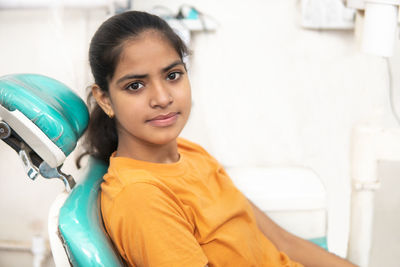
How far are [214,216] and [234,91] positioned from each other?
2.49 ft

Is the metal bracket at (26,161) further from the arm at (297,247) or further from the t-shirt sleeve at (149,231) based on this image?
the arm at (297,247)

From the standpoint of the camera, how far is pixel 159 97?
2.65 ft

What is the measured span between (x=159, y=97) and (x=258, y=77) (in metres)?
0.78

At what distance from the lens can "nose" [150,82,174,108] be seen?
808 millimetres

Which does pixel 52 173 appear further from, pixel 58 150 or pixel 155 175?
pixel 155 175

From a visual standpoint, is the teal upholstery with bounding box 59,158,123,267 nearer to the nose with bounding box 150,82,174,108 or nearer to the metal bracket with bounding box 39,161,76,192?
the metal bracket with bounding box 39,161,76,192

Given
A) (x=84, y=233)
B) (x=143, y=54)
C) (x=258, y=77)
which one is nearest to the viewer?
(x=84, y=233)

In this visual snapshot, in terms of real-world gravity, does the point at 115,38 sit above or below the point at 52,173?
above

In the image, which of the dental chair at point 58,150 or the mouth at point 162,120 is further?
the mouth at point 162,120

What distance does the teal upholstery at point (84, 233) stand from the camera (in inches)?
26.6

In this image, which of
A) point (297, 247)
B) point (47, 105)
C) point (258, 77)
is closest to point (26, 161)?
point (47, 105)

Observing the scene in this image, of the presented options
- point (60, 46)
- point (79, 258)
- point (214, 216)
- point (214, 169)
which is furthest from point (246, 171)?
point (60, 46)

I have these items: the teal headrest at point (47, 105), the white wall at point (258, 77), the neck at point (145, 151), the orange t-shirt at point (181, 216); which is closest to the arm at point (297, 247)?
the orange t-shirt at point (181, 216)

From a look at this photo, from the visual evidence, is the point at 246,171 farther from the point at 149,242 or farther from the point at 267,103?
the point at 149,242
